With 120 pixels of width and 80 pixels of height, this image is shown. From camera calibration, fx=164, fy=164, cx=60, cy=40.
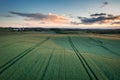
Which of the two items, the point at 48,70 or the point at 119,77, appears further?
the point at 48,70

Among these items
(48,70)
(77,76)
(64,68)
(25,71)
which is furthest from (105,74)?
(25,71)

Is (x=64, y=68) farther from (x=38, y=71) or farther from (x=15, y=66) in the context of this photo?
(x=15, y=66)

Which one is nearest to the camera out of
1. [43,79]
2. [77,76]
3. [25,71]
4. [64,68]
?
[43,79]

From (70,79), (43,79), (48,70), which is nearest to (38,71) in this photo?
(48,70)

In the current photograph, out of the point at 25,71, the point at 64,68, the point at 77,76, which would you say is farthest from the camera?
the point at 64,68

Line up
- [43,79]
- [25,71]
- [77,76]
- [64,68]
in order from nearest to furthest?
[43,79], [77,76], [25,71], [64,68]

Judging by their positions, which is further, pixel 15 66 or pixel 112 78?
→ pixel 15 66

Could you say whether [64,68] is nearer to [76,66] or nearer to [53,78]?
[76,66]

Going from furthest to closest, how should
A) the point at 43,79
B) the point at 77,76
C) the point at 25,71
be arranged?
the point at 25,71, the point at 77,76, the point at 43,79
